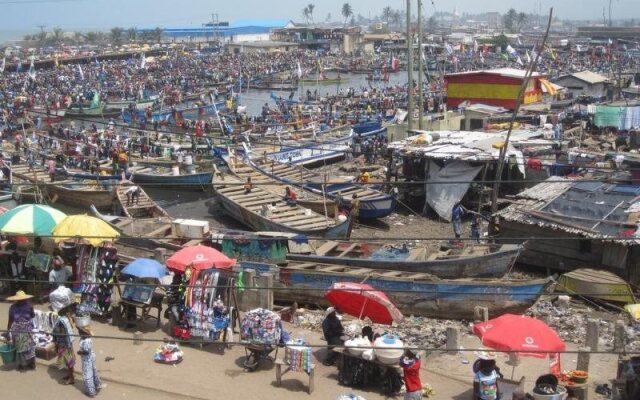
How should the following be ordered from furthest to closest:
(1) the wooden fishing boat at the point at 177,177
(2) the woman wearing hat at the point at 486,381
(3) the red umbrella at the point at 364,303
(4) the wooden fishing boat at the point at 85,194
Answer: (1) the wooden fishing boat at the point at 177,177 → (4) the wooden fishing boat at the point at 85,194 → (3) the red umbrella at the point at 364,303 → (2) the woman wearing hat at the point at 486,381

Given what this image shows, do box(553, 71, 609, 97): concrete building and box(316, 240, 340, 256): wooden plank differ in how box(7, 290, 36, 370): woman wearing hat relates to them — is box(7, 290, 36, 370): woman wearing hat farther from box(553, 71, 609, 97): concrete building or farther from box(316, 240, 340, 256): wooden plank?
box(553, 71, 609, 97): concrete building

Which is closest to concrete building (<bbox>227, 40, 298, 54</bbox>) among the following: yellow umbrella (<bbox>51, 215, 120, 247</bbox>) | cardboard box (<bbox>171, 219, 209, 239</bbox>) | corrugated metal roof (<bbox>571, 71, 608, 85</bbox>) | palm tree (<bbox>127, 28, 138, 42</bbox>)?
palm tree (<bbox>127, 28, 138, 42</bbox>)

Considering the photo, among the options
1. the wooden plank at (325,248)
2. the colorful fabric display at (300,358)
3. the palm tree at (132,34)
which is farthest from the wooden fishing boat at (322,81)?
the palm tree at (132,34)

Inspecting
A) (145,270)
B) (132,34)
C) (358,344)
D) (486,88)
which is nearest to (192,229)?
(145,270)

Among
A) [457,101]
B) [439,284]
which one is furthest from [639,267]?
[457,101]

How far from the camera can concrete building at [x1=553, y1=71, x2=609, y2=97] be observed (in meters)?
43.1

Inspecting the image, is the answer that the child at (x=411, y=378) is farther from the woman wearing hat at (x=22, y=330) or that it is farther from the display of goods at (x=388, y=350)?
the woman wearing hat at (x=22, y=330)

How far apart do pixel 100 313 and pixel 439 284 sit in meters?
6.02

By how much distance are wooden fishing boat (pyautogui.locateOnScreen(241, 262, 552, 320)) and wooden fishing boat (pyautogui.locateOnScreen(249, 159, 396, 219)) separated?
14.3 feet

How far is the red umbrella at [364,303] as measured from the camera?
10.9m

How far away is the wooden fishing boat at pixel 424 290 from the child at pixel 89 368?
158 inches

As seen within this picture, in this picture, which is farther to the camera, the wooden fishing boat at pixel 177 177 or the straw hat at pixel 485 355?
the wooden fishing boat at pixel 177 177

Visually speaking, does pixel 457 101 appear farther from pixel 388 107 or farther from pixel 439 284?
pixel 439 284

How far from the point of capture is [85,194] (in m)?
24.2
